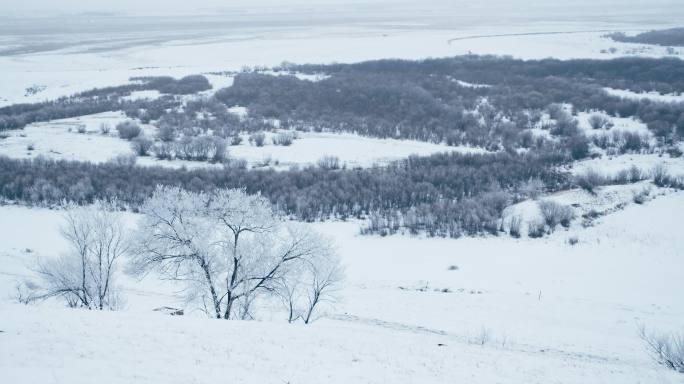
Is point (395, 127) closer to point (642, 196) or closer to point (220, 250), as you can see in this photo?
point (642, 196)

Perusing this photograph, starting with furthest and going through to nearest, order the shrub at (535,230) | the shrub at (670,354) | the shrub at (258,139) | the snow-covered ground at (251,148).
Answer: the shrub at (258,139) → the snow-covered ground at (251,148) → the shrub at (535,230) → the shrub at (670,354)

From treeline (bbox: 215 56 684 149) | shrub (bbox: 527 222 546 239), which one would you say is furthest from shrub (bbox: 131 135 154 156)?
shrub (bbox: 527 222 546 239)

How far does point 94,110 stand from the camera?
174ft

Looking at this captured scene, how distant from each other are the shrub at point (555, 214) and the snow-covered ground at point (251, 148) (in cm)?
1403

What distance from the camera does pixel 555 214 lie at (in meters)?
29.2

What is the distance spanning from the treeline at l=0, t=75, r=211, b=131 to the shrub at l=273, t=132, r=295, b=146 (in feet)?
43.3

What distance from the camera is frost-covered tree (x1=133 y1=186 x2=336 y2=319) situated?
1723 centimetres

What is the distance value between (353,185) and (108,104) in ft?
108

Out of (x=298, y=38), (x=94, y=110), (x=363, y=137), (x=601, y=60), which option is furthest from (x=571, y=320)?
(x=298, y=38)

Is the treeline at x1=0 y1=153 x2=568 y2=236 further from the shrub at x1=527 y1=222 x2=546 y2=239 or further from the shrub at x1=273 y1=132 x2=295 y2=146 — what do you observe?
the shrub at x1=273 y1=132 x2=295 y2=146

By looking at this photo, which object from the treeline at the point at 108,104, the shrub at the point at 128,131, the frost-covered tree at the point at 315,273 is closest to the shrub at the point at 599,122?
the frost-covered tree at the point at 315,273

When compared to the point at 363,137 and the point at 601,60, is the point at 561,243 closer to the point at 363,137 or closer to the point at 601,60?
the point at 363,137

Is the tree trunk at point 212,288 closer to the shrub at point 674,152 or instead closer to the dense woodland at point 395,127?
the dense woodland at point 395,127

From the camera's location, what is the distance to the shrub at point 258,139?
44125 mm
